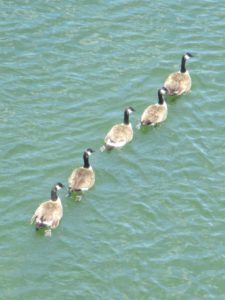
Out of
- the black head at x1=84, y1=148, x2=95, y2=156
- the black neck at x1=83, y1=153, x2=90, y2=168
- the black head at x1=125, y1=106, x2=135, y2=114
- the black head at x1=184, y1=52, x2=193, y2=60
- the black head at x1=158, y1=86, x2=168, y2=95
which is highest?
the black head at x1=184, y1=52, x2=193, y2=60

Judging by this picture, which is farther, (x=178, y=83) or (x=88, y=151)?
(x=178, y=83)

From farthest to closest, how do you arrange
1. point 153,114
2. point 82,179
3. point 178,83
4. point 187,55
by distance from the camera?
point 187,55 < point 178,83 < point 153,114 < point 82,179

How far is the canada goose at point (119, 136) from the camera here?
1109 inches

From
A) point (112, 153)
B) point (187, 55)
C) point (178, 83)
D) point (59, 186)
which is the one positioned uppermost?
point (187, 55)

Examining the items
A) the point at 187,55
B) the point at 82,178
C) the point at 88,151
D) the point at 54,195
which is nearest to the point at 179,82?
the point at 187,55

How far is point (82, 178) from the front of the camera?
1027 inches

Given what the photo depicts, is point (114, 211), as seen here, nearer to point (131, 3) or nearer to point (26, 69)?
point (26, 69)

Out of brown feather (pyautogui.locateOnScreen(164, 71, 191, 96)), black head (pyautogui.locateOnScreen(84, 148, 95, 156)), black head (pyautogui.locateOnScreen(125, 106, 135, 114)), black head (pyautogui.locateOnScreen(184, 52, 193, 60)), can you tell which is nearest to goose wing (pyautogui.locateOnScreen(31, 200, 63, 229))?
black head (pyautogui.locateOnScreen(84, 148, 95, 156))

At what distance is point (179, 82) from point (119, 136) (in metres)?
3.67

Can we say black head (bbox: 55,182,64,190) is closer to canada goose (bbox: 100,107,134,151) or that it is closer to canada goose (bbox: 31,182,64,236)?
canada goose (bbox: 31,182,64,236)

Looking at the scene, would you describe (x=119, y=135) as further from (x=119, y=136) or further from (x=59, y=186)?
(x=59, y=186)

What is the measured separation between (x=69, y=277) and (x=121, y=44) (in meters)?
12.2

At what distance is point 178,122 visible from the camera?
2986cm

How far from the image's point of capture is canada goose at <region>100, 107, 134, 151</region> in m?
28.2
